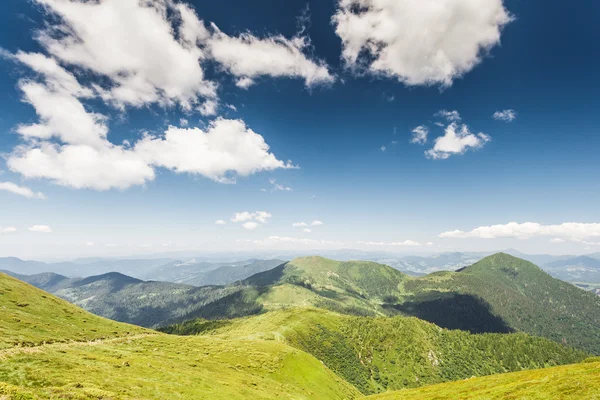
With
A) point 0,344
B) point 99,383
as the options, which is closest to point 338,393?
point 99,383

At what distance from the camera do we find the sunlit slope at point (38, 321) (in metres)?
68.9

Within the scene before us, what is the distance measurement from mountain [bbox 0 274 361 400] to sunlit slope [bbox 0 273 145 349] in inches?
13.3

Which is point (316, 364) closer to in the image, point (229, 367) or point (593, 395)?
point (229, 367)

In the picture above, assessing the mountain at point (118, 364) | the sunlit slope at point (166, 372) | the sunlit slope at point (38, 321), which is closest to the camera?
the sunlit slope at point (166, 372)

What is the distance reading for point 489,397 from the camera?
41438 millimetres

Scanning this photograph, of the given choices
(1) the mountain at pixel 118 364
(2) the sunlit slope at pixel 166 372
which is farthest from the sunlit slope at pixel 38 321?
(2) the sunlit slope at pixel 166 372

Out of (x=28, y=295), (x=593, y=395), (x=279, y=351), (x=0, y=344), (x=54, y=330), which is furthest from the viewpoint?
A: (x=279, y=351)

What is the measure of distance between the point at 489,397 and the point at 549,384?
842 centimetres

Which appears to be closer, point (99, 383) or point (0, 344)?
point (99, 383)

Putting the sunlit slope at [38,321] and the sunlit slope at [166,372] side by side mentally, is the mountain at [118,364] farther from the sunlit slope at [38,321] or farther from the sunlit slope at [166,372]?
the sunlit slope at [38,321]

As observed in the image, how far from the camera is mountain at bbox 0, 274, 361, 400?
36094 millimetres

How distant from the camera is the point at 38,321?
293 feet

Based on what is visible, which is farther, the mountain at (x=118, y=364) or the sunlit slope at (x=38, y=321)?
the sunlit slope at (x=38, y=321)

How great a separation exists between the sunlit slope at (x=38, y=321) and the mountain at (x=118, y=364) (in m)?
0.34
